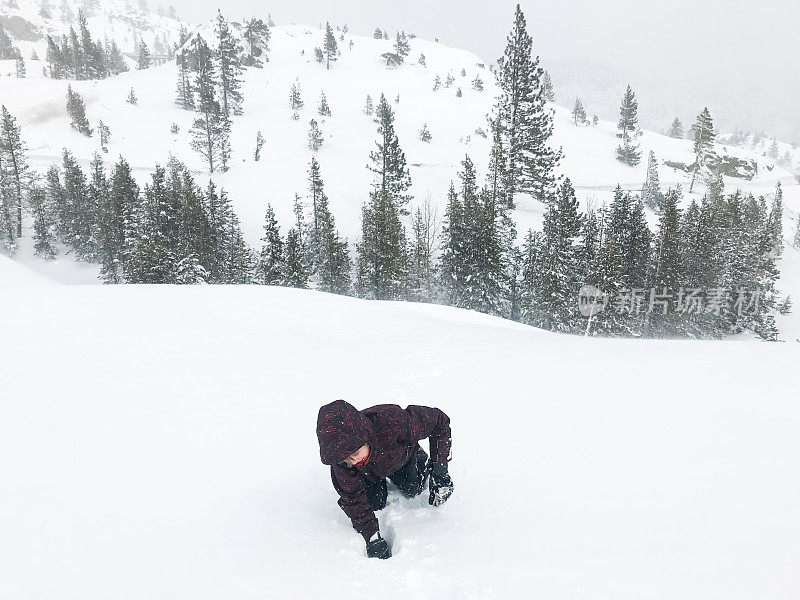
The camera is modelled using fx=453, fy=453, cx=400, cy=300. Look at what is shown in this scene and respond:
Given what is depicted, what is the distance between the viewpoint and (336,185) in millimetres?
52719

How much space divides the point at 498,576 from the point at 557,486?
1185mm

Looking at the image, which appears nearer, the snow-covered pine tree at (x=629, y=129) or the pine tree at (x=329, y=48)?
the snow-covered pine tree at (x=629, y=129)

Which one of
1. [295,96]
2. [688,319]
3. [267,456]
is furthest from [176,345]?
[295,96]

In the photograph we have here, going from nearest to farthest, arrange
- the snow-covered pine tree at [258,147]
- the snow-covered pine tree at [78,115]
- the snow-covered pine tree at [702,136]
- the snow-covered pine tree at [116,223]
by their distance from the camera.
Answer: the snow-covered pine tree at [116,223], the snow-covered pine tree at [258,147], the snow-covered pine tree at [702,136], the snow-covered pine tree at [78,115]

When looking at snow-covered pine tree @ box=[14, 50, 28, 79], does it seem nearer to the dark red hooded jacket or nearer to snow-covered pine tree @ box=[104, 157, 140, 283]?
snow-covered pine tree @ box=[104, 157, 140, 283]

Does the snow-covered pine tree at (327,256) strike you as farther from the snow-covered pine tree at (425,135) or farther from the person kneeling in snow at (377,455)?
the person kneeling in snow at (377,455)

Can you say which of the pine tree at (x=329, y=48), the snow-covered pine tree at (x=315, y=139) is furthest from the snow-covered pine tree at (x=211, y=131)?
the pine tree at (x=329, y=48)

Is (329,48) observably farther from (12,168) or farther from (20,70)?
(12,168)

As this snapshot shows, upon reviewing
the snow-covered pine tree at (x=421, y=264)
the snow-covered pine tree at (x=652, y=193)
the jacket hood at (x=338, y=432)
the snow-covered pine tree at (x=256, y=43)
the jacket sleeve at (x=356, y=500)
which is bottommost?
the snow-covered pine tree at (x=421, y=264)

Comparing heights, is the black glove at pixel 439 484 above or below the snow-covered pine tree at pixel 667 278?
above

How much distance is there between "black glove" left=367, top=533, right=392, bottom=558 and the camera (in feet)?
10.5

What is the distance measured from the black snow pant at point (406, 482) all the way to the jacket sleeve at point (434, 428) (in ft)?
0.67

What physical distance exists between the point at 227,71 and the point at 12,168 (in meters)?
32.2

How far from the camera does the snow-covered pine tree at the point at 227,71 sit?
67625 millimetres
